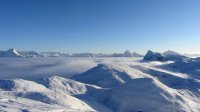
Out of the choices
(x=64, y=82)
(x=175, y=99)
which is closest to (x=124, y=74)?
(x=64, y=82)

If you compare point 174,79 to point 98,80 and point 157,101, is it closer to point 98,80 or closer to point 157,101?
point 98,80

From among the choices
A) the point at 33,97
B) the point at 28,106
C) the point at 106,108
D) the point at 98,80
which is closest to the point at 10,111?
the point at 28,106

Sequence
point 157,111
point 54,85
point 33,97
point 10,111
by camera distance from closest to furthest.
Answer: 1. point 10,111
2. point 33,97
3. point 157,111
4. point 54,85

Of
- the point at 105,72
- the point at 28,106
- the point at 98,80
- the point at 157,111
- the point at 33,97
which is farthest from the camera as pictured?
the point at 105,72

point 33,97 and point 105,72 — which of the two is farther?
point 105,72

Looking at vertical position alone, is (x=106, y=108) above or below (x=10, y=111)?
below

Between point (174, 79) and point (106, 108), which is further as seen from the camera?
point (174, 79)

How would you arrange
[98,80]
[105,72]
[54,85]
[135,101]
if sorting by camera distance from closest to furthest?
[135,101] < [54,85] < [98,80] < [105,72]

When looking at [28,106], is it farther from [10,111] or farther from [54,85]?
[54,85]

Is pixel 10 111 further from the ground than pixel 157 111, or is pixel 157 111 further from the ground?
pixel 10 111
